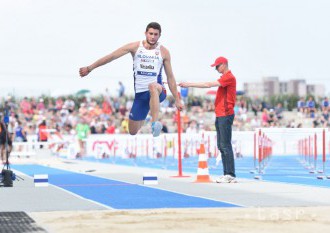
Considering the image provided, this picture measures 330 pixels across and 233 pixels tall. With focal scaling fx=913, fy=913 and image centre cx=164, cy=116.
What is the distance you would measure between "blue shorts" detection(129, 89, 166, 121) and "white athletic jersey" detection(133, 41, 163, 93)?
0.12m

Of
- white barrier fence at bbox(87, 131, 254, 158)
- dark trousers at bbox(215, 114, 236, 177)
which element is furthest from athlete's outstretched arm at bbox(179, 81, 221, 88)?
white barrier fence at bbox(87, 131, 254, 158)

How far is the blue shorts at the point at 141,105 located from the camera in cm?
1285

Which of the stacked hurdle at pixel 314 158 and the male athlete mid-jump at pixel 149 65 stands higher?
the male athlete mid-jump at pixel 149 65

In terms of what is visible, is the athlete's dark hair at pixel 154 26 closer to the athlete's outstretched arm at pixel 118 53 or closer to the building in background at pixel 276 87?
the athlete's outstretched arm at pixel 118 53

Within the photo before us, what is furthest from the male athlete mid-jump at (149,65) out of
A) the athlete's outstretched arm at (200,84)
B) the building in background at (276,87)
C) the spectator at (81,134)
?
the building in background at (276,87)

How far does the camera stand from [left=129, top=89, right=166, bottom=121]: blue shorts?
12852 mm

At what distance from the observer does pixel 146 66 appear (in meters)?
12.6

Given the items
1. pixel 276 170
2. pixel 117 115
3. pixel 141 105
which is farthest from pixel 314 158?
pixel 117 115

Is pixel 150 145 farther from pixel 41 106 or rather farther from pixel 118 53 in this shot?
pixel 118 53

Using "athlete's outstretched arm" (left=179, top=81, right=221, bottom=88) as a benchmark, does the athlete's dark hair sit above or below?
above

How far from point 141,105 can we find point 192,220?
4680 mm

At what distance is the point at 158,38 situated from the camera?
12.7 meters

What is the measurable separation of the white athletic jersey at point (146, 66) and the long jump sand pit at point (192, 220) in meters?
3.31

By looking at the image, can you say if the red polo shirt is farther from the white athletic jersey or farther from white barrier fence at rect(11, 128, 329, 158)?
white barrier fence at rect(11, 128, 329, 158)
